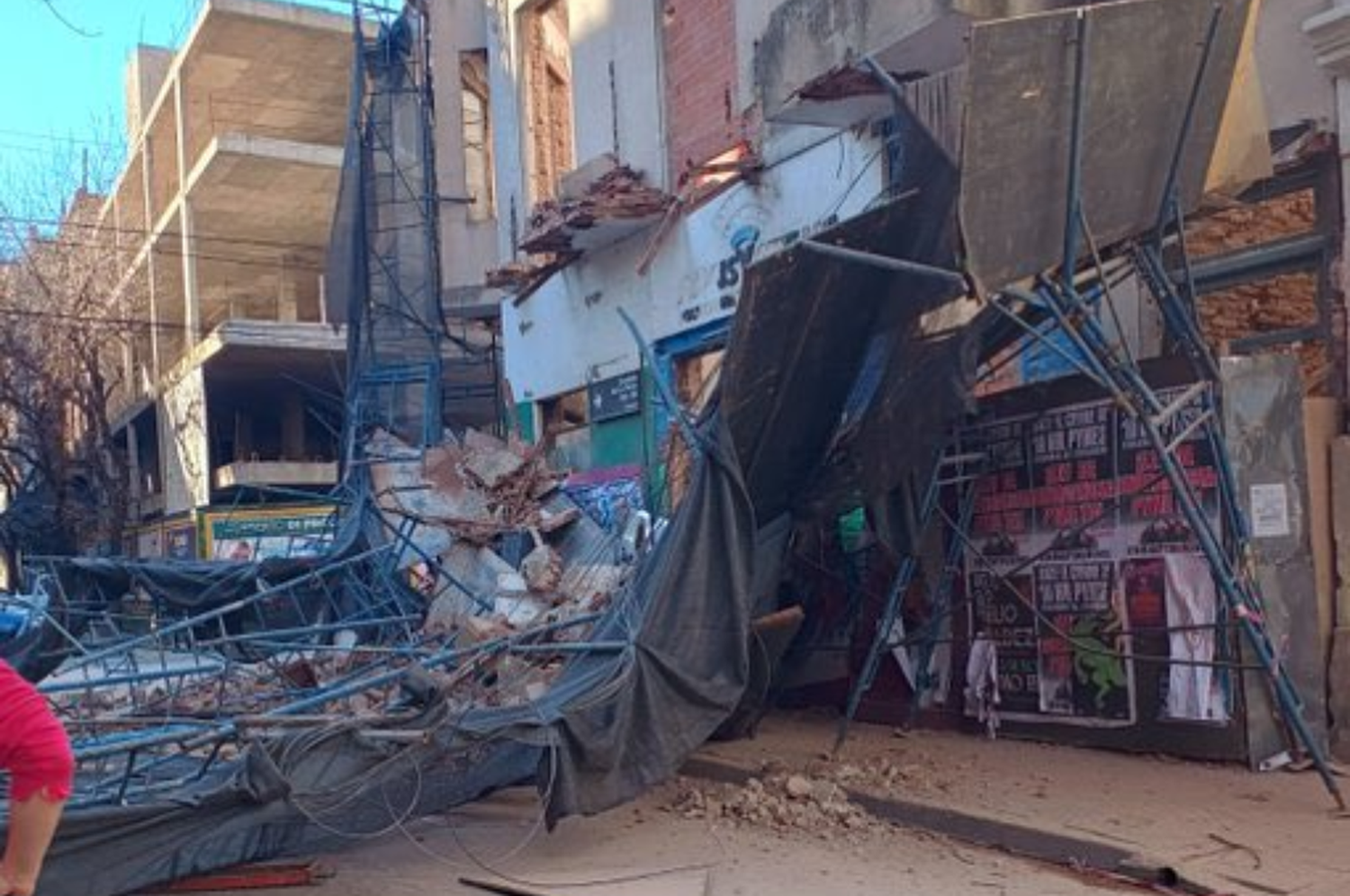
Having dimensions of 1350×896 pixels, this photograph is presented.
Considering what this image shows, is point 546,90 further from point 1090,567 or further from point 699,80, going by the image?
point 1090,567

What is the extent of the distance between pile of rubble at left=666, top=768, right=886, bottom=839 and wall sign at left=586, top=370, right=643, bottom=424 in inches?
318

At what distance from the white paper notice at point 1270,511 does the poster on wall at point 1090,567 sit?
235mm

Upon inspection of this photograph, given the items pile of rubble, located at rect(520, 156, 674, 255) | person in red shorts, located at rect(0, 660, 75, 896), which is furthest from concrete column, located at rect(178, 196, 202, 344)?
person in red shorts, located at rect(0, 660, 75, 896)

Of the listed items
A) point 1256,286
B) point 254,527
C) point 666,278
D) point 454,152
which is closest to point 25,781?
point 1256,286

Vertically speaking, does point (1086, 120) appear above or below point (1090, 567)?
above

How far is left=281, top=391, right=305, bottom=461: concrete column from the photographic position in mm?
34562

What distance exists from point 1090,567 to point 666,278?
764 centimetres

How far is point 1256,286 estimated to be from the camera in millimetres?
9695

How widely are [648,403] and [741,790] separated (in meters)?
7.99

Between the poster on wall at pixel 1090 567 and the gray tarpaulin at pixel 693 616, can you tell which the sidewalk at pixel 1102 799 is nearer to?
the poster on wall at pixel 1090 567

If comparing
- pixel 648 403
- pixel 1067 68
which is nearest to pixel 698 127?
pixel 648 403

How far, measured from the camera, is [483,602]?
39.9ft

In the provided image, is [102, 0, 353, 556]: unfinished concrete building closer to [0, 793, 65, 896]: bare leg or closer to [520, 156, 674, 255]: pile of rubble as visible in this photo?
[520, 156, 674, 255]: pile of rubble

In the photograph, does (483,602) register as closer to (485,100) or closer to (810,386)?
(810,386)
